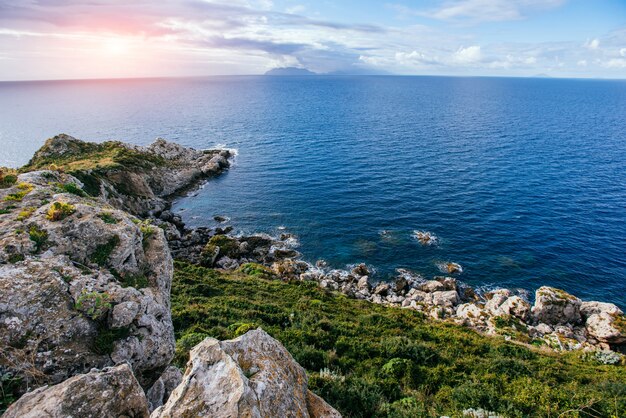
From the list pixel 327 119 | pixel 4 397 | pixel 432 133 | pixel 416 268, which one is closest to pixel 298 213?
pixel 416 268

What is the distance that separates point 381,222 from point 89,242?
158ft

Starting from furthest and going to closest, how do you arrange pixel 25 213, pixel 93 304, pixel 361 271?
pixel 361 271, pixel 25 213, pixel 93 304

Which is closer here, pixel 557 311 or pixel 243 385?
pixel 243 385

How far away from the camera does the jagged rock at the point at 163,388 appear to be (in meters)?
11.2

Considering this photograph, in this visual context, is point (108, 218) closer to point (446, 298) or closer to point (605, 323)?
point (446, 298)

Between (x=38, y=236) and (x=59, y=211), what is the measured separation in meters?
1.92

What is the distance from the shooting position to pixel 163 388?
11781 millimetres

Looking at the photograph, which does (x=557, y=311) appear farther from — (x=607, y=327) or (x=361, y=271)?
(x=361, y=271)

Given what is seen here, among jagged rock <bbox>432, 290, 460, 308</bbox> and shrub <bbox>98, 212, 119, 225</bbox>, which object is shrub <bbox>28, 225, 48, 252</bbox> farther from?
jagged rock <bbox>432, 290, 460, 308</bbox>

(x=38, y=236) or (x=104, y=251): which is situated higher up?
(x=38, y=236)

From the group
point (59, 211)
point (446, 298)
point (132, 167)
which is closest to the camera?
point (59, 211)

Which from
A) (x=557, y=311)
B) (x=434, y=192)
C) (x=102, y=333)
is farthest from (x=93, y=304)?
(x=434, y=192)

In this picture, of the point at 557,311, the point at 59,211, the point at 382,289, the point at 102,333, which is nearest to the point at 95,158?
the point at 59,211

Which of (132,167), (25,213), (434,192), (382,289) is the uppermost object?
(25,213)
